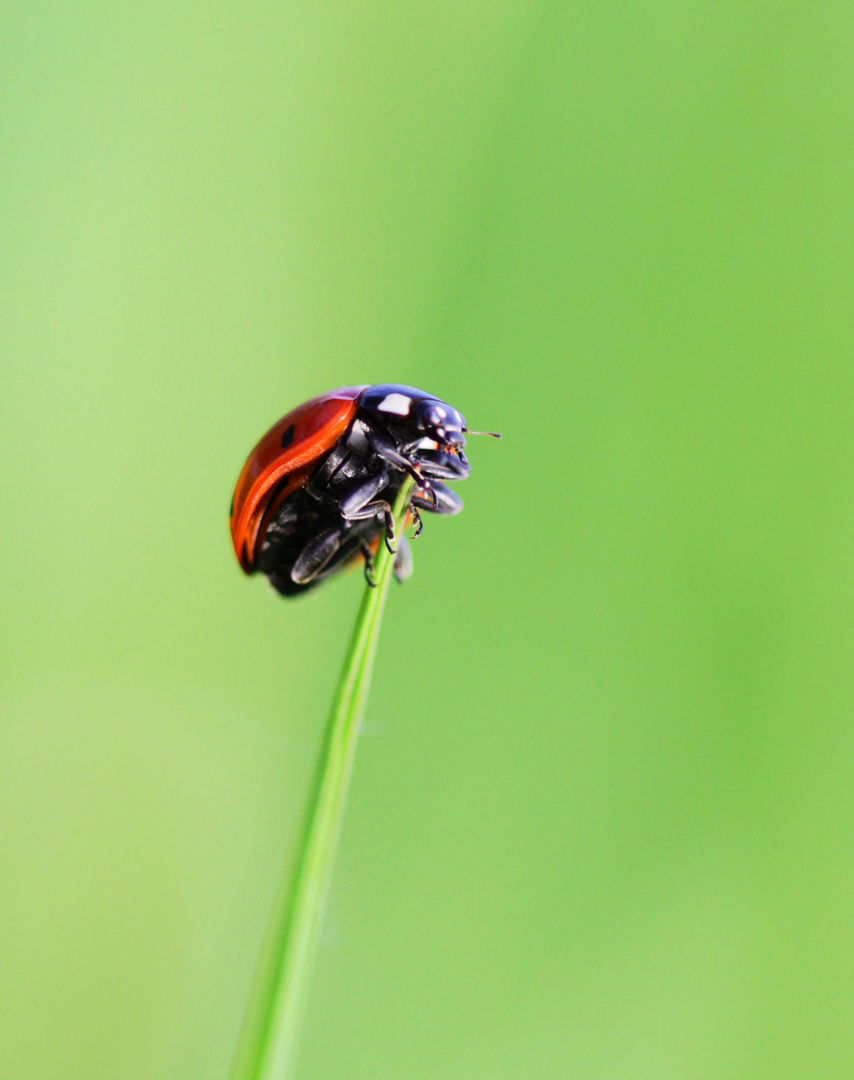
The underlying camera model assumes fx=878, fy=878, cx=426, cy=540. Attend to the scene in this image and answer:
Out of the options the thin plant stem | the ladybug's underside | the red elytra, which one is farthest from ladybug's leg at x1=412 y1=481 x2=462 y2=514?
the thin plant stem

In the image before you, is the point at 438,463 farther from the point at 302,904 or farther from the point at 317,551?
the point at 302,904

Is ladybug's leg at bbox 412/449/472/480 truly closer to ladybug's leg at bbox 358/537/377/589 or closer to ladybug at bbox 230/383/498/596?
ladybug at bbox 230/383/498/596

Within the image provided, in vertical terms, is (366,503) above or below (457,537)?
below

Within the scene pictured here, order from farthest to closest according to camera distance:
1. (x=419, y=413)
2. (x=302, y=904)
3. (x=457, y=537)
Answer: (x=457, y=537)
(x=419, y=413)
(x=302, y=904)

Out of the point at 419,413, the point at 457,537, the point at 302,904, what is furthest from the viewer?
the point at 457,537

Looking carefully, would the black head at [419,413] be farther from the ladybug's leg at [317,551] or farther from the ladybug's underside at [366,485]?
the ladybug's leg at [317,551]

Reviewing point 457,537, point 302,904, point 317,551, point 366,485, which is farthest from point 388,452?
point 302,904

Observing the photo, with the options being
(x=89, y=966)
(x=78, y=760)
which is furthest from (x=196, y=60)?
(x=89, y=966)

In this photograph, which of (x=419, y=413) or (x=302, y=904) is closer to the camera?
(x=302, y=904)

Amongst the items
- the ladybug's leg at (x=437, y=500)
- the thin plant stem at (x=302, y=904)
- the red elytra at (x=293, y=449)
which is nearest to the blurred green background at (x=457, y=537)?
the ladybug's leg at (x=437, y=500)
